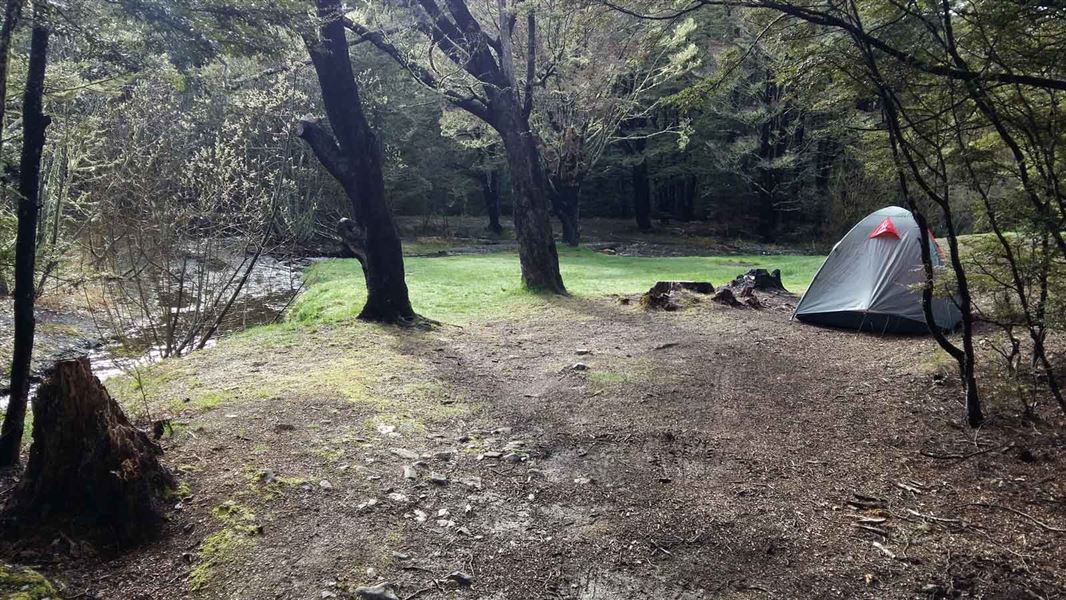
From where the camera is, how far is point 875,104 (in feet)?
17.6

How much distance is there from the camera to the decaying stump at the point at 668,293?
36.2 ft

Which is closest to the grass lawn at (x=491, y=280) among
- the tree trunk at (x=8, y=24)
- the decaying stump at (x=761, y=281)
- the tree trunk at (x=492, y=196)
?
the decaying stump at (x=761, y=281)

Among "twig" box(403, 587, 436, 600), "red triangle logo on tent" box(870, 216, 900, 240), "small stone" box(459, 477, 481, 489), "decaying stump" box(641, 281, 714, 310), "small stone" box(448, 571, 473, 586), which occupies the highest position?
"red triangle logo on tent" box(870, 216, 900, 240)

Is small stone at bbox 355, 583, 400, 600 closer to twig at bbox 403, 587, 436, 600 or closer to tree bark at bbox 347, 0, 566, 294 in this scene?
twig at bbox 403, 587, 436, 600

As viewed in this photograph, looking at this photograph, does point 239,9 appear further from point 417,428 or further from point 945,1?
point 945,1

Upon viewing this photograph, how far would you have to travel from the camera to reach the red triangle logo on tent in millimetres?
9492

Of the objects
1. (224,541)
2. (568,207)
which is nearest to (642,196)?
(568,207)

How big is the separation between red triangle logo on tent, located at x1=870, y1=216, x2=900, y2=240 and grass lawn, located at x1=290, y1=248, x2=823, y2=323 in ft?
14.8

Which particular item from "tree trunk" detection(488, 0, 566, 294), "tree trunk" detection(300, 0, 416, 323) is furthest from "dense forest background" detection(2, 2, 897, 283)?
"tree trunk" detection(488, 0, 566, 294)

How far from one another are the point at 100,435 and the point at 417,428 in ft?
7.31

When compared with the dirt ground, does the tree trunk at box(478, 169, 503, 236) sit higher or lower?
higher

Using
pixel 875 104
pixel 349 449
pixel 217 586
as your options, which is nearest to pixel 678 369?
pixel 875 104

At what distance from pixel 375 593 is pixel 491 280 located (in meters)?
12.8

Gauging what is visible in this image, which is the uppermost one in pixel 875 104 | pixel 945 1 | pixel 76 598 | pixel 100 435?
pixel 945 1
